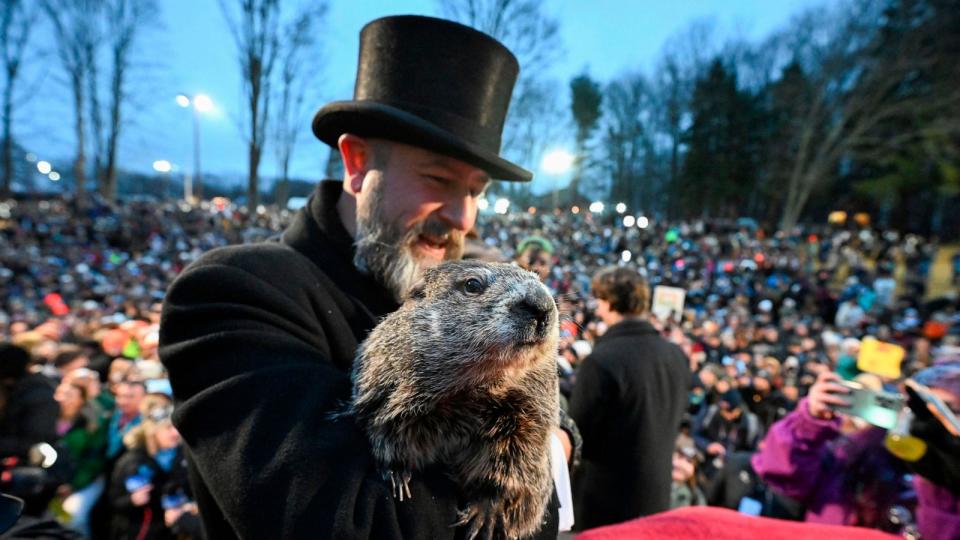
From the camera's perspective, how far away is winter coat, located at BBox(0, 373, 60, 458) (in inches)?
133

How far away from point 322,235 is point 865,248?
3438 centimetres

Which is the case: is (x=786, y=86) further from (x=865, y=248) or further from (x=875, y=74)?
(x=865, y=248)

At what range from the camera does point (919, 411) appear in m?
2.16

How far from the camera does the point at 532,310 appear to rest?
1.29 m

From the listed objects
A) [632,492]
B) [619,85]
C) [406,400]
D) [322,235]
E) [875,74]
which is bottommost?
[632,492]

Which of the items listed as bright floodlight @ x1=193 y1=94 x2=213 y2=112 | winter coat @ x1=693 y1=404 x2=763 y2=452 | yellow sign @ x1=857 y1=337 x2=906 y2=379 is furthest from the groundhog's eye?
bright floodlight @ x1=193 y1=94 x2=213 y2=112

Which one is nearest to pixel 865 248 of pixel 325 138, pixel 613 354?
pixel 613 354

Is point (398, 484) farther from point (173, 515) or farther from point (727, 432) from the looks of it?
point (727, 432)

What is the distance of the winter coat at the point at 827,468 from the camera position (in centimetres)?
290

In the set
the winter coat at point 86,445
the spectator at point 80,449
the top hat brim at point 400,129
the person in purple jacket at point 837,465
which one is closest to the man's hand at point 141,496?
the spectator at point 80,449

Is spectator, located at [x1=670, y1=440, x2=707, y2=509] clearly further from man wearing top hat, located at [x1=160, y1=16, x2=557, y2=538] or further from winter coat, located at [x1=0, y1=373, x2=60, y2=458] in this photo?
winter coat, located at [x1=0, y1=373, x2=60, y2=458]

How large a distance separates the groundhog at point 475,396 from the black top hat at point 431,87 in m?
0.64

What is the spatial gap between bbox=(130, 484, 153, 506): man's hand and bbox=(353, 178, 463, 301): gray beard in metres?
3.88

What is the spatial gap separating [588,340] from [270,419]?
427 inches
